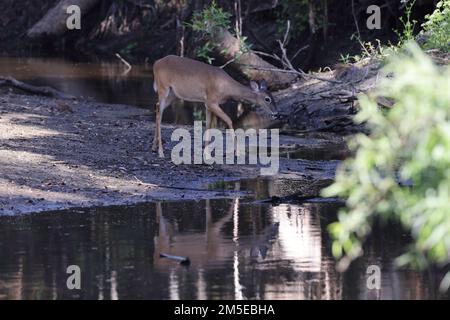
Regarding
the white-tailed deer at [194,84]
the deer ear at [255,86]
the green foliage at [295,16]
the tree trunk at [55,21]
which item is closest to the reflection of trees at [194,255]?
the white-tailed deer at [194,84]

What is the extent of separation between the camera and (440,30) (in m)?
19.0

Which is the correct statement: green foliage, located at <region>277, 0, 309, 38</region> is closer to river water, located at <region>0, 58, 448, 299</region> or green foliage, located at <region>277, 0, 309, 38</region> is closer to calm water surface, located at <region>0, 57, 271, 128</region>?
calm water surface, located at <region>0, 57, 271, 128</region>

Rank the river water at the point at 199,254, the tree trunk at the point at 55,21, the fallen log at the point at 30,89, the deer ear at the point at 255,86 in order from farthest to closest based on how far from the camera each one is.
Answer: the tree trunk at the point at 55,21
the fallen log at the point at 30,89
the deer ear at the point at 255,86
the river water at the point at 199,254

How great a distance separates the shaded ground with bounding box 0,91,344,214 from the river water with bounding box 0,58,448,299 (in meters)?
0.50

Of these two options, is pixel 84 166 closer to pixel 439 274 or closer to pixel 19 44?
pixel 439 274

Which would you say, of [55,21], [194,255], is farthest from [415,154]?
[55,21]

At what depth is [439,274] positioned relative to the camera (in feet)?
28.6

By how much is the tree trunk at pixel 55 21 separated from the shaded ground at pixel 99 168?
16.0 m

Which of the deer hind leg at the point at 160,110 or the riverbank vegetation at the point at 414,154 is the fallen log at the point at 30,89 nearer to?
the deer hind leg at the point at 160,110

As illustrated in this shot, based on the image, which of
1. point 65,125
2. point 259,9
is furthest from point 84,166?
point 259,9

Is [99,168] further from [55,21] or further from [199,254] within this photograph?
[55,21]

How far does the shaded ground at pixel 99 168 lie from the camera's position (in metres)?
11.9

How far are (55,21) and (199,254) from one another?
85.0ft

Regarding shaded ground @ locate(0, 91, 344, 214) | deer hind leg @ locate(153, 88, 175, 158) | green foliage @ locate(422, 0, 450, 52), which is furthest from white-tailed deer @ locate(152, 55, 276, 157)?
green foliage @ locate(422, 0, 450, 52)
